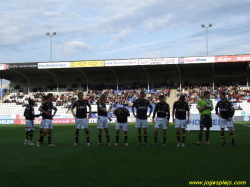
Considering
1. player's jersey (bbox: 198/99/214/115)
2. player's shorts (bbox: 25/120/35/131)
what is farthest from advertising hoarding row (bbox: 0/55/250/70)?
player's shorts (bbox: 25/120/35/131)

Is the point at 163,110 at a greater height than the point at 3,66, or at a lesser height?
lesser

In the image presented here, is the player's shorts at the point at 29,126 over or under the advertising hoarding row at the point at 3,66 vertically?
under

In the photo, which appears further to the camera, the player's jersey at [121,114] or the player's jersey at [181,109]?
the player's jersey at [121,114]

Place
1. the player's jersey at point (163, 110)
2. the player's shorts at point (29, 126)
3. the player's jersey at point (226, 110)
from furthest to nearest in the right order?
1. the player's shorts at point (29, 126)
2. the player's jersey at point (163, 110)
3. the player's jersey at point (226, 110)

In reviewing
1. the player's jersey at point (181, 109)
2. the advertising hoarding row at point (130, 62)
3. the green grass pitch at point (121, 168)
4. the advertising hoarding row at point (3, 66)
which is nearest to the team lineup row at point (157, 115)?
the player's jersey at point (181, 109)

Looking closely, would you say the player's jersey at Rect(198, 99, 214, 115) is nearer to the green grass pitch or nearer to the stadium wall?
the green grass pitch

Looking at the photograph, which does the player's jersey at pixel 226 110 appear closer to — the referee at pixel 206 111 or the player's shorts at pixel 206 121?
the referee at pixel 206 111

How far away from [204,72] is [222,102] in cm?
3592

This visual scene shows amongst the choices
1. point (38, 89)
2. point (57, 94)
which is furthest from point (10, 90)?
point (57, 94)

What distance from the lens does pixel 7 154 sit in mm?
9867

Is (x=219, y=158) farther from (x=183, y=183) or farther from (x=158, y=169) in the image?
(x=183, y=183)

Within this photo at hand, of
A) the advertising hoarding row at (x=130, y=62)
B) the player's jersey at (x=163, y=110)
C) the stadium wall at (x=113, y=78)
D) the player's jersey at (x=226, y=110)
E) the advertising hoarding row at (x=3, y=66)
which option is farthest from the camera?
the stadium wall at (x=113, y=78)

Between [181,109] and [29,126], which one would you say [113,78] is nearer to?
[29,126]

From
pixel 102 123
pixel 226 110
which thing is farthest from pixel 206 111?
pixel 102 123
